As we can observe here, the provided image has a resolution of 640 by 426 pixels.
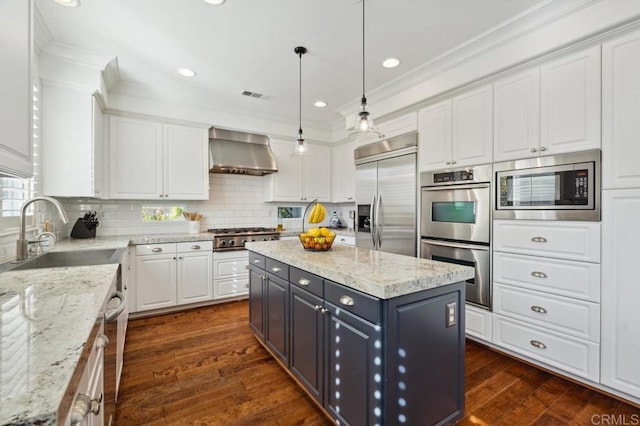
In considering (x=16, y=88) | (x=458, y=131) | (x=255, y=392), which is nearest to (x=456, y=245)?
(x=458, y=131)

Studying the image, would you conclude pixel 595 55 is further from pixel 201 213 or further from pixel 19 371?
pixel 201 213

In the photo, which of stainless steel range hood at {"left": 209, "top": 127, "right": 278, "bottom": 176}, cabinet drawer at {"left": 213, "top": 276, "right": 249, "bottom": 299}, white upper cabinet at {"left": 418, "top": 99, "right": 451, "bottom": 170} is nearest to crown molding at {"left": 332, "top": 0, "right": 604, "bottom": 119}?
white upper cabinet at {"left": 418, "top": 99, "right": 451, "bottom": 170}

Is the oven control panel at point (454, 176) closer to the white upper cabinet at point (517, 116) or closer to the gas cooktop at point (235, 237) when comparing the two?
the white upper cabinet at point (517, 116)

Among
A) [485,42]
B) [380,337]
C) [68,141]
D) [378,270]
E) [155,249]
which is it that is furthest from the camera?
[155,249]

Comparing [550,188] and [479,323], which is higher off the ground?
[550,188]

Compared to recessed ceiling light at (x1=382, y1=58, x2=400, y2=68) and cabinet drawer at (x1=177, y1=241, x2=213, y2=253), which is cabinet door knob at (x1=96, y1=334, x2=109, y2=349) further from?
recessed ceiling light at (x1=382, y1=58, x2=400, y2=68)

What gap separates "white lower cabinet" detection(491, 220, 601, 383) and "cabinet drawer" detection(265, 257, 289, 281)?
1.80m

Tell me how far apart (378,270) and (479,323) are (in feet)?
5.53

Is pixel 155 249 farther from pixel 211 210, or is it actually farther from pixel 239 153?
pixel 239 153

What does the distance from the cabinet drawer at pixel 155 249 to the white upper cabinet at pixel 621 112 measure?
13.2 feet

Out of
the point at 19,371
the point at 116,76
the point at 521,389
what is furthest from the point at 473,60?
the point at 116,76

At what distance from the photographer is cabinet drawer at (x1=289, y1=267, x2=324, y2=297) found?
1751 mm

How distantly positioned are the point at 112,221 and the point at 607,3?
16.4 ft

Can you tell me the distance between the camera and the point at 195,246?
369 cm
